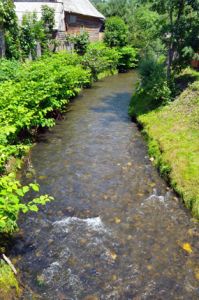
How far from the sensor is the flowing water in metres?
5.70

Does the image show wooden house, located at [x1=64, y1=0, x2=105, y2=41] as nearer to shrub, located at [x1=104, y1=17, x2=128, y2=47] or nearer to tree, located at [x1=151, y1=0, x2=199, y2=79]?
shrub, located at [x1=104, y1=17, x2=128, y2=47]

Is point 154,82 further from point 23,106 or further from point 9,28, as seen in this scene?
point 9,28

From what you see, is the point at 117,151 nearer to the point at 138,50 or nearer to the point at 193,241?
the point at 193,241

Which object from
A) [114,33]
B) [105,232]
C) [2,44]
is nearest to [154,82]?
[105,232]

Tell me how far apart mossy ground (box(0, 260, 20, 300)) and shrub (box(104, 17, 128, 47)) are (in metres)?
31.1

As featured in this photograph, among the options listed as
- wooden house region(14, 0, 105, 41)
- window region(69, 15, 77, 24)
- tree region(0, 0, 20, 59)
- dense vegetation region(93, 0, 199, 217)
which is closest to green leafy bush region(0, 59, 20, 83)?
tree region(0, 0, 20, 59)

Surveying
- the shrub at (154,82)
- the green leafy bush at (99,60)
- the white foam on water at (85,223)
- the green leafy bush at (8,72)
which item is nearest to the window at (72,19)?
the green leafy bush at (99,60)

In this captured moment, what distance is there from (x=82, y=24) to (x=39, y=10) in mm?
6407

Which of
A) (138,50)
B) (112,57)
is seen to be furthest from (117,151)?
(138,50)

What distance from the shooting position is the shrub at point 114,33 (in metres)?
32.8

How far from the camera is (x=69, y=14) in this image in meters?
29.6

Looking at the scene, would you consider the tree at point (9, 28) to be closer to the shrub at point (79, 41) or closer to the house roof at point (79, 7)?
the shrub at point (79, 41)

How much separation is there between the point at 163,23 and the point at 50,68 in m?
6.69

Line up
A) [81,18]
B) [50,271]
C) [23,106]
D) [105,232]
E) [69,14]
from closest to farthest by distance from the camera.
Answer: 1. [50,271]
2. [105,232]
3. [23,106]
4. [69,14]
5. [81,18]
